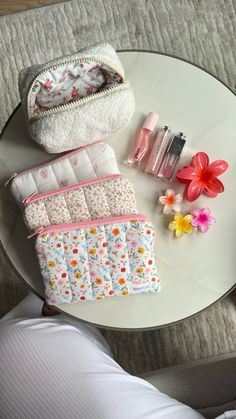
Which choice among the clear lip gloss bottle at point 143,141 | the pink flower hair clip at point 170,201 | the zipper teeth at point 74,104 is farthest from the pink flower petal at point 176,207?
the zipper teeth at point 74,104

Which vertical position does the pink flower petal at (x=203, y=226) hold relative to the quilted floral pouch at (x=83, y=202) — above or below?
below

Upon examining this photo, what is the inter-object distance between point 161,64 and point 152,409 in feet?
1.92

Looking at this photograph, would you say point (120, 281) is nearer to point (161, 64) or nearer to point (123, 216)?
point (123, 216)

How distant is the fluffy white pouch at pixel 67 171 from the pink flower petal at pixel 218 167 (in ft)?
0.54

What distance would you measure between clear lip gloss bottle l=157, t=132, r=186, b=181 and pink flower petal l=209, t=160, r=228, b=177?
6 cm

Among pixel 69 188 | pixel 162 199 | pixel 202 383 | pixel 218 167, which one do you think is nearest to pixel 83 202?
pixel 69 188

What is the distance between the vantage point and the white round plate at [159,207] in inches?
34.3

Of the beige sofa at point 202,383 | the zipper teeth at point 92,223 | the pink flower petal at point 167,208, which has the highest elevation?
the pink flower petal at point 167,208

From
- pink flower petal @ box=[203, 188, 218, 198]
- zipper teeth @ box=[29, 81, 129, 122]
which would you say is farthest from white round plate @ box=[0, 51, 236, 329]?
zipper teeth @ box=[29, 81, 129, 122]

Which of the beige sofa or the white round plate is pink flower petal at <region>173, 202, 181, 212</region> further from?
the beige sofa

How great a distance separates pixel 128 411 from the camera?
73 centimetres

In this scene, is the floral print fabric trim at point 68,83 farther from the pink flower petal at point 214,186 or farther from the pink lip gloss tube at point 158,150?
the pink flower petal at point 214,186


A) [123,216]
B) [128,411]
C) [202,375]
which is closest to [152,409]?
[128,411]

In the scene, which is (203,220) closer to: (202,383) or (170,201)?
(170,201)
